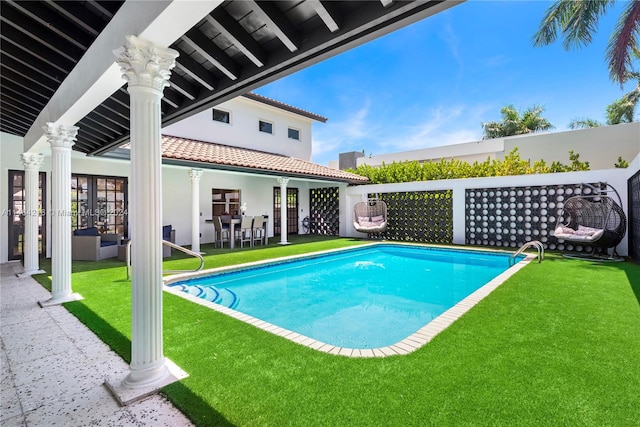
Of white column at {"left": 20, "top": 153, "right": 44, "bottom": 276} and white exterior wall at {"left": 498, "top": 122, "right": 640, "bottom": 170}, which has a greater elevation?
white exterior wall at {"left": 498, "top": 122, "right": 640, "bottom": 170}

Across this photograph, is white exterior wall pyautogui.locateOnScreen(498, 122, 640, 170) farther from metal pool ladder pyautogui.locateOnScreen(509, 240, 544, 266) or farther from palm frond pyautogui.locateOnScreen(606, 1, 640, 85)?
metal pool ladder pyautogui.locateOnScreen(509, 240, 544, 266)

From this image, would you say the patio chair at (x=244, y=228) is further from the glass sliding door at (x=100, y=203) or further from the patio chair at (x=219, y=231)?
the glass sliding door at (x=100, y=203)

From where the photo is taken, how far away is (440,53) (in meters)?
16.9

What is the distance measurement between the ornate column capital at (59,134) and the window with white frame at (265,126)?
35.7 feet

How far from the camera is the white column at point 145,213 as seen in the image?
8.51ft

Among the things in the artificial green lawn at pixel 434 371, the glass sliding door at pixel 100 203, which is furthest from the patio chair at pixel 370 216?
the glass sliding door at pixel 100 203

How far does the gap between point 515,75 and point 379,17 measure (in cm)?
2547

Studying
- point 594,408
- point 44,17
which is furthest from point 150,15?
point 594,408

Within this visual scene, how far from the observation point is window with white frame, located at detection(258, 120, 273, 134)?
15.3 meters

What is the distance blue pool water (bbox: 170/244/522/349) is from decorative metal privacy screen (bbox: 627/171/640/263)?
2997mm

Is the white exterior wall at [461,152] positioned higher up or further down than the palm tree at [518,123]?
further down

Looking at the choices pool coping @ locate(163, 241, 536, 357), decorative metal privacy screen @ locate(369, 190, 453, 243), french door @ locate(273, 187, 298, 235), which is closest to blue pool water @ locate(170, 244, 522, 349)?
pool coping @ locate(163, 241, 536, 357)

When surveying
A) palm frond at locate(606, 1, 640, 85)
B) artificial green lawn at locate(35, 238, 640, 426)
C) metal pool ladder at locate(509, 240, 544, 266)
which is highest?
palm frond at locate(606, 1, 640, 85)

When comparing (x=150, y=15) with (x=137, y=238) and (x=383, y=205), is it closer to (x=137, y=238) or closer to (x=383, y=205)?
(x=137, y=238)
